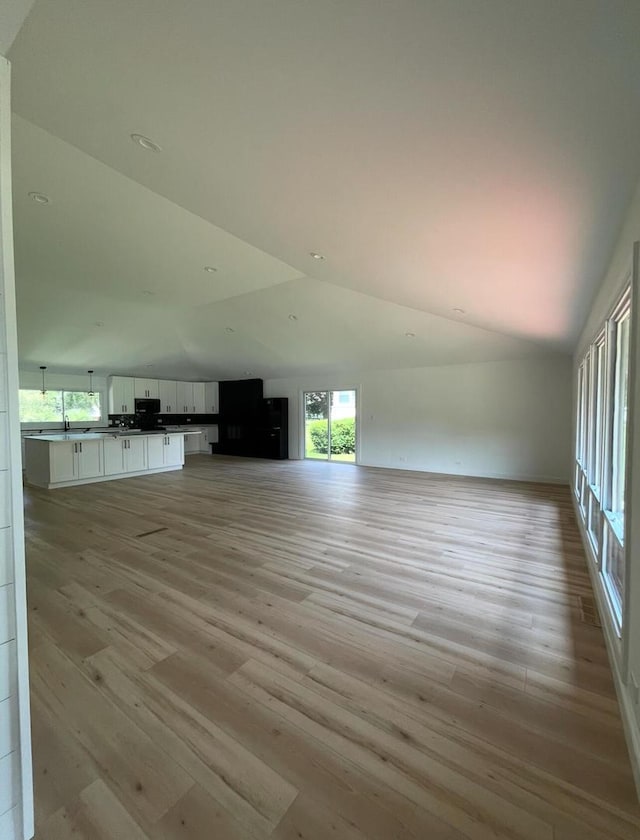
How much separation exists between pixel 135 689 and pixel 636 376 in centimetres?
278

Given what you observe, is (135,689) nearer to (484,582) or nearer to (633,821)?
(633,821)

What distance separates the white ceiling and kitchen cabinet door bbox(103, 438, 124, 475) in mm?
4227

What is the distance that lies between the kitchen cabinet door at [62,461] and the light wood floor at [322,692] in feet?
9.97

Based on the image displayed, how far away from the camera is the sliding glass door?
30.7 feet

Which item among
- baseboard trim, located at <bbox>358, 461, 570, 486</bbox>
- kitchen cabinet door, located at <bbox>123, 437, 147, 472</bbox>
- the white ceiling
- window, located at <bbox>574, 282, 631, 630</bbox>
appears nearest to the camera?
the white ceiling

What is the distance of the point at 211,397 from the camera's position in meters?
11.5

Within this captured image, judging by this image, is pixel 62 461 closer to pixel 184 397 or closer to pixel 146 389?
pixel 146 389

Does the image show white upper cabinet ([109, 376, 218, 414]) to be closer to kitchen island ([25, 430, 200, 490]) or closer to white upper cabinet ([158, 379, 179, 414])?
white upper cabinet ([158, 379, 179, 414])

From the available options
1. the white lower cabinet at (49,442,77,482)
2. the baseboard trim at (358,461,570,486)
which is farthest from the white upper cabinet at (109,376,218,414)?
the baseboard trim at (358,461,570,486)

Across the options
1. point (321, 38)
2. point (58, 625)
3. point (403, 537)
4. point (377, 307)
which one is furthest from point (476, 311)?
point (58, 625)

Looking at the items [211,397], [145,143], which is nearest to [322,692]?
[145,143]

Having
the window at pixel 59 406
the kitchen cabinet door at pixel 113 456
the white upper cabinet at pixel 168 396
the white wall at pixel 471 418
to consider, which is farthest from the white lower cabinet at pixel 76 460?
the white wall at pixel 471 418

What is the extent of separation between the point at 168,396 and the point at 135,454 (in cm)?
336

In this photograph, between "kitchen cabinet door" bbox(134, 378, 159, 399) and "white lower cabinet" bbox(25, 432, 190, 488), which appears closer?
"white lower cabinet" bbox(25, 432, 190, 488)
